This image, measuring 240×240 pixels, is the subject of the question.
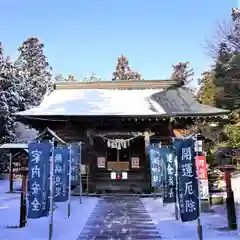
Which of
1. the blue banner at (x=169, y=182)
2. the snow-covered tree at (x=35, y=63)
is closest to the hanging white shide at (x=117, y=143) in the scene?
the blue banner at (x=169, y=182)

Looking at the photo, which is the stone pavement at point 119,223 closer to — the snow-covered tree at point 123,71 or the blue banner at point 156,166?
the blue banner at point 156,166

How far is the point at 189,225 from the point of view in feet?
27.2

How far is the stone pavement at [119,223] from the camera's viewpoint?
290 inches

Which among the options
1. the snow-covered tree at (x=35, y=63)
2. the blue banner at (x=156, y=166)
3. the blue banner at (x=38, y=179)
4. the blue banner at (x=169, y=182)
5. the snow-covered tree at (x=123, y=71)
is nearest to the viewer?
the blue banner at (x=38, y=179)

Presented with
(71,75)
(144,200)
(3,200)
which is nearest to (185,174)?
(144,200)

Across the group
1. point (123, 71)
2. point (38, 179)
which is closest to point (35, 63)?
point (123, 71)

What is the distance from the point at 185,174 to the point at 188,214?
81cm

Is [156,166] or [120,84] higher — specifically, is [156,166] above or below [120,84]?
below

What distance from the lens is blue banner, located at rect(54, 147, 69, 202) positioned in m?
9.13

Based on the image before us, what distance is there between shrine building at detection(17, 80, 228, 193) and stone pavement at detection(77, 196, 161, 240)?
3591 mm

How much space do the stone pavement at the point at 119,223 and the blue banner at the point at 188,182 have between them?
1.06m

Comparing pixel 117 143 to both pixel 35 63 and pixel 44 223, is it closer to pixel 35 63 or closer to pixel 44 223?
pixel 44 223

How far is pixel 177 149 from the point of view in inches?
284

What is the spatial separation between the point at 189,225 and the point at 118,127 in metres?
8.81
